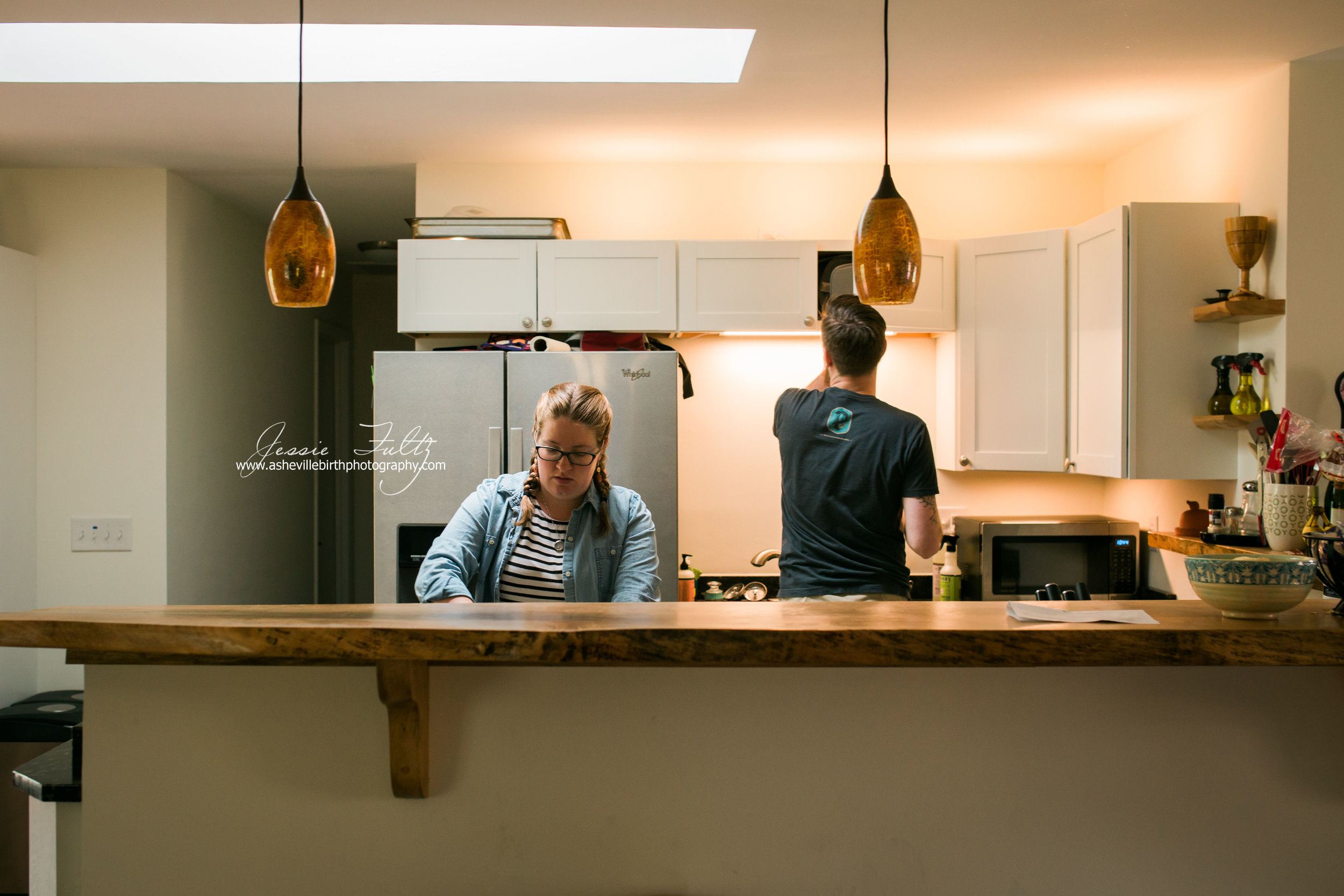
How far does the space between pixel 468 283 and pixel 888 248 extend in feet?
6.16

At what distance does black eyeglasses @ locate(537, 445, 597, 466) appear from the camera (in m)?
1.81

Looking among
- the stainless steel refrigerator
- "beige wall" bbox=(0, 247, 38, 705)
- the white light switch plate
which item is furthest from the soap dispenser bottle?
"beige wall" bbox=(0, 247, 38, 705)

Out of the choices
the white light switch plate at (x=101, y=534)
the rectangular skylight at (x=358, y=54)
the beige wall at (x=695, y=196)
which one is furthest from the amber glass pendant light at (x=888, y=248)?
the white light switch plate at (x=101, y=534)

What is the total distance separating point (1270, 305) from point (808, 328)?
1348mm

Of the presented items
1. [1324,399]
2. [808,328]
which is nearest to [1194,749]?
[1324,399]

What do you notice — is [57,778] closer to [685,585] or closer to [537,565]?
[537,565]

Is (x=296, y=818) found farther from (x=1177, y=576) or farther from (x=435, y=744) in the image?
(x=1177, y=576)

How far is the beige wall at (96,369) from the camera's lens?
10.9 ft

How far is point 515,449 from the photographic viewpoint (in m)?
2.90

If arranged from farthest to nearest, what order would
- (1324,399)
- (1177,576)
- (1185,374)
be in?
(1177,576)
(1185,374)
(1324,399)

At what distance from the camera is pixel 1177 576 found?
2.89 metres

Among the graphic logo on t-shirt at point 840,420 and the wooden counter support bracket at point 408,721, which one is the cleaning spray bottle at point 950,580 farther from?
the wooden counter support bracket at point 408,721

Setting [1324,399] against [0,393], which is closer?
[1324,399]

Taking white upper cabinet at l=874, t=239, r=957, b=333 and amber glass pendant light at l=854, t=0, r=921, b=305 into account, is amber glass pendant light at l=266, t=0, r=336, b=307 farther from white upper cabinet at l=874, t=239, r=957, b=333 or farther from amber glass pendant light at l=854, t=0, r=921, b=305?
white upper cabinet at l=874, t=239, r=957, b=333
